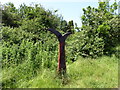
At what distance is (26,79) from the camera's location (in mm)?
3672

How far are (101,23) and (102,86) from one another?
4247mm

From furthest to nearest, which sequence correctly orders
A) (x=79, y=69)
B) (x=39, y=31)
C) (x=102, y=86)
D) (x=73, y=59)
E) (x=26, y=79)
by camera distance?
1. (x=39, y=31)
2. (x=73, y=59)
3. (x=79, y=69)
4. (x=26, y=79)
5. (x=102, y=86)

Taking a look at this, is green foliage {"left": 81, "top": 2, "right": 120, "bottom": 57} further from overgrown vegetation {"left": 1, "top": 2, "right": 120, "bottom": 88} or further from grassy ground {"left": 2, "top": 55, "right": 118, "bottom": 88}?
grassy ground {"left": 2, "top": 55, "right": 118, "bottom": 88}

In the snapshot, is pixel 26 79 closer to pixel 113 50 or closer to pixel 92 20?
pixel 113 50

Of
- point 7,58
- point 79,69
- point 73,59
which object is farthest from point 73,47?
point 7,58

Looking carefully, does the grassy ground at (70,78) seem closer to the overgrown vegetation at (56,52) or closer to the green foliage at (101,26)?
the overgrown vegetation at (56,52)

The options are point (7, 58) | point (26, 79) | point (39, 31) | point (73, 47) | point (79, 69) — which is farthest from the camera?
point (39, 31)

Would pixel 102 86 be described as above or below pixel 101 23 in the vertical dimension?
below

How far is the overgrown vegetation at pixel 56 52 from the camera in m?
3.53

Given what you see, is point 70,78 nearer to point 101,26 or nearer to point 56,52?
point 56,52

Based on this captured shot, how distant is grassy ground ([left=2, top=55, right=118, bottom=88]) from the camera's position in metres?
3.30

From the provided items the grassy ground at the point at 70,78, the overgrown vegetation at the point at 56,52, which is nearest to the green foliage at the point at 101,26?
the overgrown vegetation at the point at 56,52

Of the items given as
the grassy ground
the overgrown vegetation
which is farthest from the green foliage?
the grassy ground

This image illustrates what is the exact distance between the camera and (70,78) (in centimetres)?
359
